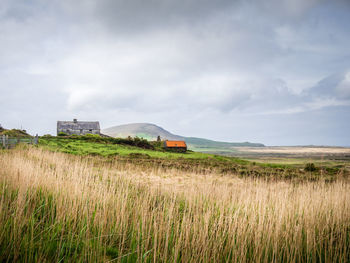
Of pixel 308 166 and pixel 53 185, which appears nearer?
pixel 53 185

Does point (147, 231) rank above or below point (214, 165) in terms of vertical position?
above

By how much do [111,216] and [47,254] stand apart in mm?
1445

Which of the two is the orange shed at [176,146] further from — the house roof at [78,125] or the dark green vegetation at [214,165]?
the house roof at [78,125]

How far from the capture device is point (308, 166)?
20.4 meters

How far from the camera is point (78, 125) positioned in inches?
2395

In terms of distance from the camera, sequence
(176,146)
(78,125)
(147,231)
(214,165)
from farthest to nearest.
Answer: (78,125), (176,146), (214,165), (147,231)

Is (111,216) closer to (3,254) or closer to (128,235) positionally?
(128,235)

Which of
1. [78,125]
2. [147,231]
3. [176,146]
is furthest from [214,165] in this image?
[78,125]

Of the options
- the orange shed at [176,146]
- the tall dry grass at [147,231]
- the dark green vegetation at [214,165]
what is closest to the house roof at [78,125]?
the dark green vegetation at [214,165]

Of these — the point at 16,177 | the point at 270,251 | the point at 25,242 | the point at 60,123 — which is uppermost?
the point at 60,123

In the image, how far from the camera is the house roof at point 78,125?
59906 millimetres

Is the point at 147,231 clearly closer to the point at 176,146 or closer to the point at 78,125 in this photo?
the point at 176,146

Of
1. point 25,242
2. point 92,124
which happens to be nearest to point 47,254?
point 25,242

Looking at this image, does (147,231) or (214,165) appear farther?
(214,165)
